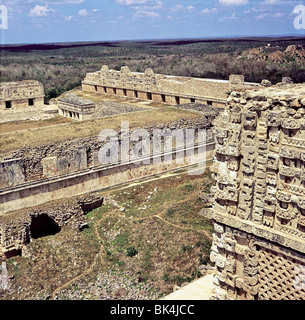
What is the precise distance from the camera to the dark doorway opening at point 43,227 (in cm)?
1387

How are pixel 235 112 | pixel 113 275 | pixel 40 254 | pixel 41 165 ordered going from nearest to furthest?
pixel 235 112
pixel 113 275
pixel 40 254
pixel 41 165

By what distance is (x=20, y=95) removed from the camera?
27609 mm

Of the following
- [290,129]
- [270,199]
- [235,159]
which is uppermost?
[290,129]

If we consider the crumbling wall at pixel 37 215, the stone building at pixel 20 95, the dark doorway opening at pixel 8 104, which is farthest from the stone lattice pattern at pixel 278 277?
the dark doorway opening at pixel 8 104

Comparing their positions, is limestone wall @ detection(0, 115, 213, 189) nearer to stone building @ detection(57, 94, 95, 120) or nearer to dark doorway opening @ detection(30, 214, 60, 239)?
dark doorway opening @ detection(30, 214, 60, 239)

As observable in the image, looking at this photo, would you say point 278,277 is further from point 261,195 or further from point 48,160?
point 48,160

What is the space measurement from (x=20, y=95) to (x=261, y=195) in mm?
24205

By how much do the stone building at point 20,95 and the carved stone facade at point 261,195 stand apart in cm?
→ 2301

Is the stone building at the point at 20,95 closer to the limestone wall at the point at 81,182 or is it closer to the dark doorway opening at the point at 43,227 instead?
the limestone wall at the point at 81,182

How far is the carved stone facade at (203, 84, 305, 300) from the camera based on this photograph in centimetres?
632

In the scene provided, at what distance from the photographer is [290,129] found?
6293 millimetres

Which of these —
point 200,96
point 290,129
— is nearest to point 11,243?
point 290,129

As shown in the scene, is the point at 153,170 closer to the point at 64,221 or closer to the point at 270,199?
the point at 64,221

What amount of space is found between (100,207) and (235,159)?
897cm
